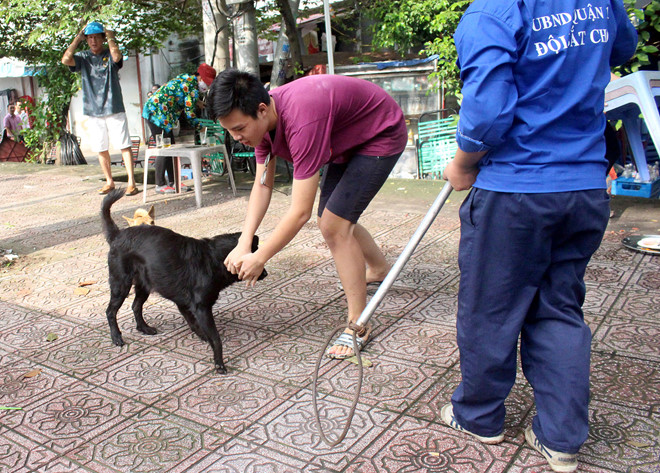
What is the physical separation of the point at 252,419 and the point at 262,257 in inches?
29.5

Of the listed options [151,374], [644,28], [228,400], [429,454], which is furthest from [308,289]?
[644,28]

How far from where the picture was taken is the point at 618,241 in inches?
199

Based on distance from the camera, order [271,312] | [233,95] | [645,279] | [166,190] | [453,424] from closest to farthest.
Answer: [453,424] → [233,95] → [271,312] → [645,279] → [166,190]

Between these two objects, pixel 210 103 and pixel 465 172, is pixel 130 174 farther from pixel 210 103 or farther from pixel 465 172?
pixel 465 172

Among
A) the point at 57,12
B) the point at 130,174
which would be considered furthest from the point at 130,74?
the point at 130,174

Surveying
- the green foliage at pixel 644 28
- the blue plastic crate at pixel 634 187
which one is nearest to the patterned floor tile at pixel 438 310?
the blue plastic crate at pixel 634 187

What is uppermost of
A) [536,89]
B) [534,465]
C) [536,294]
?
[536,89]

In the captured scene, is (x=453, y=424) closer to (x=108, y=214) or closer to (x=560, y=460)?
(x=560, y=460)

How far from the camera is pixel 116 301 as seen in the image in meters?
3.52

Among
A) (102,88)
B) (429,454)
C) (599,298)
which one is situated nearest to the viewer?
(429,454)

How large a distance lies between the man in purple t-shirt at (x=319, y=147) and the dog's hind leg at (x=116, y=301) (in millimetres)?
881

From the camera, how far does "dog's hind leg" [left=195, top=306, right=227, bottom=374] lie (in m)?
3.12

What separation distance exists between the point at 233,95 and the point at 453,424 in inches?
68.6

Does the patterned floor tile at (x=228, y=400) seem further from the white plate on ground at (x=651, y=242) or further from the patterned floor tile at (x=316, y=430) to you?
the white plate on ground at (x=651, y=242)
